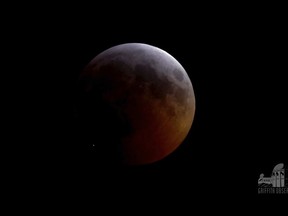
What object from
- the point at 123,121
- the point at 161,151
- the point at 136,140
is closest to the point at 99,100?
the point at 123,121

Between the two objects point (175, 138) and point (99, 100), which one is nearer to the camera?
point (99, 100)

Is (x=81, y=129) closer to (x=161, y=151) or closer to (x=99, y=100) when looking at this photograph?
(x=99, y=100)

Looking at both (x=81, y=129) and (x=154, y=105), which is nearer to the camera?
(x=154, y=105)

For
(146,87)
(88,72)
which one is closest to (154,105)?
(146,87)

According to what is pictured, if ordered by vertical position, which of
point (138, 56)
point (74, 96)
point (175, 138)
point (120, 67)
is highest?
point (138, 56)

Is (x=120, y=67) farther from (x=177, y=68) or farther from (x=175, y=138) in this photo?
(x=175, y=138)

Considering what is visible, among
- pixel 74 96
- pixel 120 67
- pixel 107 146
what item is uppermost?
pixel 120 67

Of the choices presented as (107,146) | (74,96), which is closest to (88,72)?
(74,96)

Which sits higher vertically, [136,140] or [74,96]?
[74,96]

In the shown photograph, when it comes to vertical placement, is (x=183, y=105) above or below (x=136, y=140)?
above
